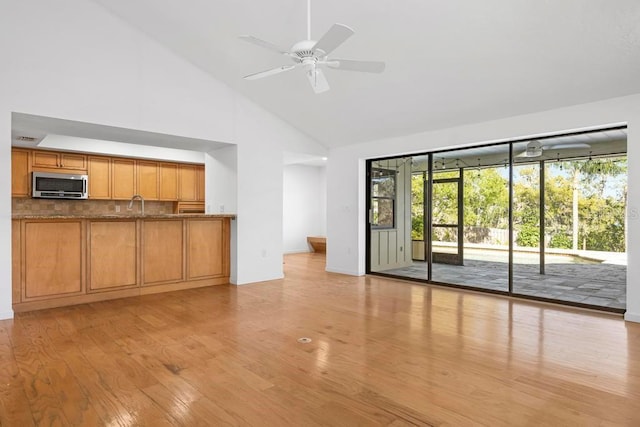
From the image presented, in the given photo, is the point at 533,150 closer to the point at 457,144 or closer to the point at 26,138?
the point at 457,144

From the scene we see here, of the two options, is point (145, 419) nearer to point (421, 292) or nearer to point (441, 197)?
point (421, 292)

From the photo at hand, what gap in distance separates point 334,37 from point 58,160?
6244 mm

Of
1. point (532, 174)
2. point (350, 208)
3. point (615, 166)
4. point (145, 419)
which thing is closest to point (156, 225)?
point (350, 208)

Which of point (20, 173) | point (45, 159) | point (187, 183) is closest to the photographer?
point (20, 173)

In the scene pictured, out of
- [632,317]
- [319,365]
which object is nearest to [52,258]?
[319,365]

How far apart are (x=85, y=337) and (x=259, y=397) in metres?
2.05

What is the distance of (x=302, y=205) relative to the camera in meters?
10.7

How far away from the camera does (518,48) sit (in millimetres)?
3637

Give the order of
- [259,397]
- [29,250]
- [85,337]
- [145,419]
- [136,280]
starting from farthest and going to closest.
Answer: [136,280] → [29,250] → [85,337] → [259,397] → [145,419]

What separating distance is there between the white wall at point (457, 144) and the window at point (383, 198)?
0.90ft

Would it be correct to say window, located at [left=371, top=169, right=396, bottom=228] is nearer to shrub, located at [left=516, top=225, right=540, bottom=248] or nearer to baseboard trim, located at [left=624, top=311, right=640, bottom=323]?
shrub, located at [left=516, top=225, right=540, bottom=248]

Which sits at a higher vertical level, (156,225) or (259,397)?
(156,225)

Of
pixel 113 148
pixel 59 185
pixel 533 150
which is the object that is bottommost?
pixel 59 185

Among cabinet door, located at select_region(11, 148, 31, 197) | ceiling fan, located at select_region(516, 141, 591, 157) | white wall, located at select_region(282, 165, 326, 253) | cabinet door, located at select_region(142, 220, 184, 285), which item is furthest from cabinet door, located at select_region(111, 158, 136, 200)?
ceiling fan, located at select_region(516, 141, 591, 157)
